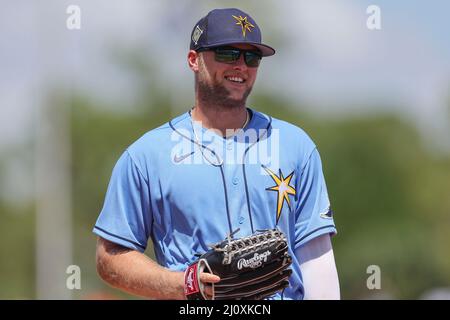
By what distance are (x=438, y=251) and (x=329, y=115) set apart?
10.6 metres

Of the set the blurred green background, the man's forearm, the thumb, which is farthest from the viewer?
the blurred green background

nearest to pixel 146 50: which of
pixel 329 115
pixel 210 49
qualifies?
pixel 329 115

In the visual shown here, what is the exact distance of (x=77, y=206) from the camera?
4341 cm

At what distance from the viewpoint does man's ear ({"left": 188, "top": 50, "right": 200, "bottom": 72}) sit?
5.77m

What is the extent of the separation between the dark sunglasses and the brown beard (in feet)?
0.46

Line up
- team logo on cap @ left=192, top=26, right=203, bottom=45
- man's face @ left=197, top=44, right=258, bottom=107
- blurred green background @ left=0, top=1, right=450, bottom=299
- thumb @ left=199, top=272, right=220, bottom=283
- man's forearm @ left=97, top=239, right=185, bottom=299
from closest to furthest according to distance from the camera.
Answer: thumb @ left=199, top=272, right=220, bottom=283, man's forearm @ left=97, top=239, right=185, bottom=299, man's face @ left=197, top=44, right=258, bottom=107, team logo on cap @ left=192, top=26, right=203, bottom=45, blurred green background @ left=0, top=1, right=450, bottom=299

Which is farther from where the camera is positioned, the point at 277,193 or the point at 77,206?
the point at 77,206

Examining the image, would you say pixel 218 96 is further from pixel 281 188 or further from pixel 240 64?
pixel 281 188

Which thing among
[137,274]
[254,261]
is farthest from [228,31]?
[137,274]

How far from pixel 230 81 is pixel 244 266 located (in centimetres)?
103

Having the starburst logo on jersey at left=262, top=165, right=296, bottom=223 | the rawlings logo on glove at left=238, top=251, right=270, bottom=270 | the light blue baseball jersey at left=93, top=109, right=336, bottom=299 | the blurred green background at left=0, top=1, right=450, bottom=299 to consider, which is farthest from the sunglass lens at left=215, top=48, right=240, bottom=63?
the blurred green background at left=0, top=1, right=450, bottom=299

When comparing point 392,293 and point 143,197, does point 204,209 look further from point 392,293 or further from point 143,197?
point 392,293

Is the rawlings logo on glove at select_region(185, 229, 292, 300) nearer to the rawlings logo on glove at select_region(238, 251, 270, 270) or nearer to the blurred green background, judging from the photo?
the rawlings logo on glove at select_region(238, 251, 270, 270)

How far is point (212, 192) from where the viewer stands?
17.6 feet
